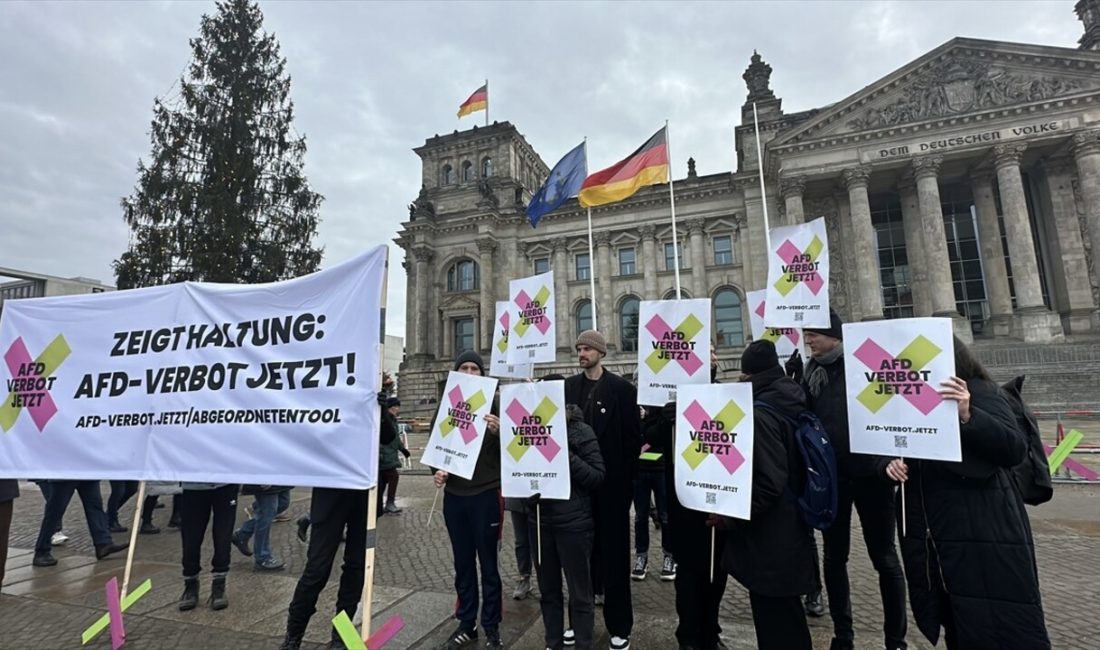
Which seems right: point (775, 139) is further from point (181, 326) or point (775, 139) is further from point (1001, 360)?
point (181, 326)

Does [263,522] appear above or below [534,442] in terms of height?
below

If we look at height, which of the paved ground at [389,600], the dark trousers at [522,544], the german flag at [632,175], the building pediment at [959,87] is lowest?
the paved ground at [389,600]

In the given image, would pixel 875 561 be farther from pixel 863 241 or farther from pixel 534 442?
pixel 863 241

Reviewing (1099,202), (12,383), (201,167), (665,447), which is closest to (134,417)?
(12,383)

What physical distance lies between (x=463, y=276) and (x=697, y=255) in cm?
1862

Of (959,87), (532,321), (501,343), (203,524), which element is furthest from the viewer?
(959,87)

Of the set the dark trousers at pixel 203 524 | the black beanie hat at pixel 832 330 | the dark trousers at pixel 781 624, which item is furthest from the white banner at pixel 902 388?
the dark trousers at pixel 203 524

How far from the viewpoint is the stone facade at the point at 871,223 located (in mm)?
27953

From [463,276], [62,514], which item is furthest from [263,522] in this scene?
[463,276]

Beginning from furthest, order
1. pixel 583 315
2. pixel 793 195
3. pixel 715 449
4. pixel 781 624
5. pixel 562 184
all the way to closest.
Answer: pixel 583 315
pixel 793 195
pixel 562 184
pixel 715 449
pixel 781 624

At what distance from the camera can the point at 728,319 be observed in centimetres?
3578

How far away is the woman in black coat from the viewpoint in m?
2.82

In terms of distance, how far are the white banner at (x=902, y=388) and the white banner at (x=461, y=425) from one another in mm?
2673

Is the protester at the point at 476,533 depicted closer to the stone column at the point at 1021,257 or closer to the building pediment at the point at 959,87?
the building pediment at the point at 959,87
